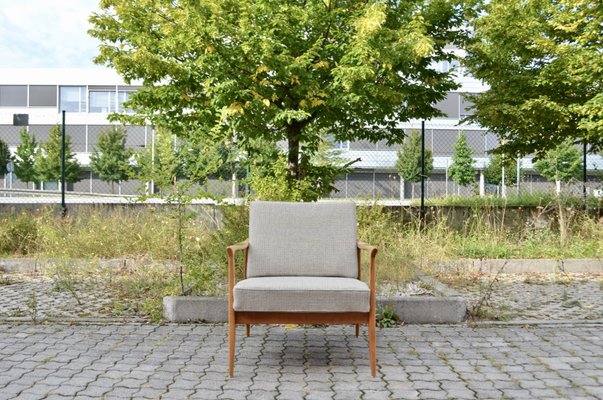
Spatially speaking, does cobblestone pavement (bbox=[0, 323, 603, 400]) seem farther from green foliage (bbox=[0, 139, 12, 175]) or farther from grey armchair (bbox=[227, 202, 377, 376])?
green foliage (bbox=[0, 139, 12, 175])

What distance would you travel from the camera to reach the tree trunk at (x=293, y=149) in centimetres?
1084

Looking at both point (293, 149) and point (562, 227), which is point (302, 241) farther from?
point (562, 227)

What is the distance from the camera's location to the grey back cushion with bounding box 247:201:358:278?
4.89 metres

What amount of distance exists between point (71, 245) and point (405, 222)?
6.05 metres

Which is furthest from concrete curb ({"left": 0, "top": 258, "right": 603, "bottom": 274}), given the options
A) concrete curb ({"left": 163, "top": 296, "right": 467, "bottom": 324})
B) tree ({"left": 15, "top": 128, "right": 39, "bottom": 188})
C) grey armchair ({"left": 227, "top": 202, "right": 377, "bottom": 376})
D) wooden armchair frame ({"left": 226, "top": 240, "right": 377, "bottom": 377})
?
tree ({"left": 15, "top": 128, "right": 39, "bottom": 188})

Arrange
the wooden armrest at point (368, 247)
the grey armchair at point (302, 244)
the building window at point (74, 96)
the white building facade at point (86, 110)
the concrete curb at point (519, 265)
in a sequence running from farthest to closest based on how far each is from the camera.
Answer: the building window at point (74, 96), the white building facade at point (86, 110), the concrete curb at point (519, 265), the grey armchair at point (302, 244), the wooden armrest at point (368, 247)

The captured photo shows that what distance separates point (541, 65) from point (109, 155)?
33366mm

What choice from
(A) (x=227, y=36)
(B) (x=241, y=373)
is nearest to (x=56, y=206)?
(A) (x=227, y=36)

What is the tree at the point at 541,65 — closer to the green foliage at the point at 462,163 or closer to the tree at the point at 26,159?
the green foliage at the point at 462,163

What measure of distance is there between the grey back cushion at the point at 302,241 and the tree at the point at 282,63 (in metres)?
4.12

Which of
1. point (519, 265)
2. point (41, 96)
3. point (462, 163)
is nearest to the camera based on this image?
point (519, 265)

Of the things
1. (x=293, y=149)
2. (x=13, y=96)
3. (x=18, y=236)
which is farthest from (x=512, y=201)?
(x=13, y=96)

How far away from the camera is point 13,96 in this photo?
50.0 meters

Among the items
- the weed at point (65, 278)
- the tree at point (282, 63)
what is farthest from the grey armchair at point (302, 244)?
the tree at point (282, 63)
